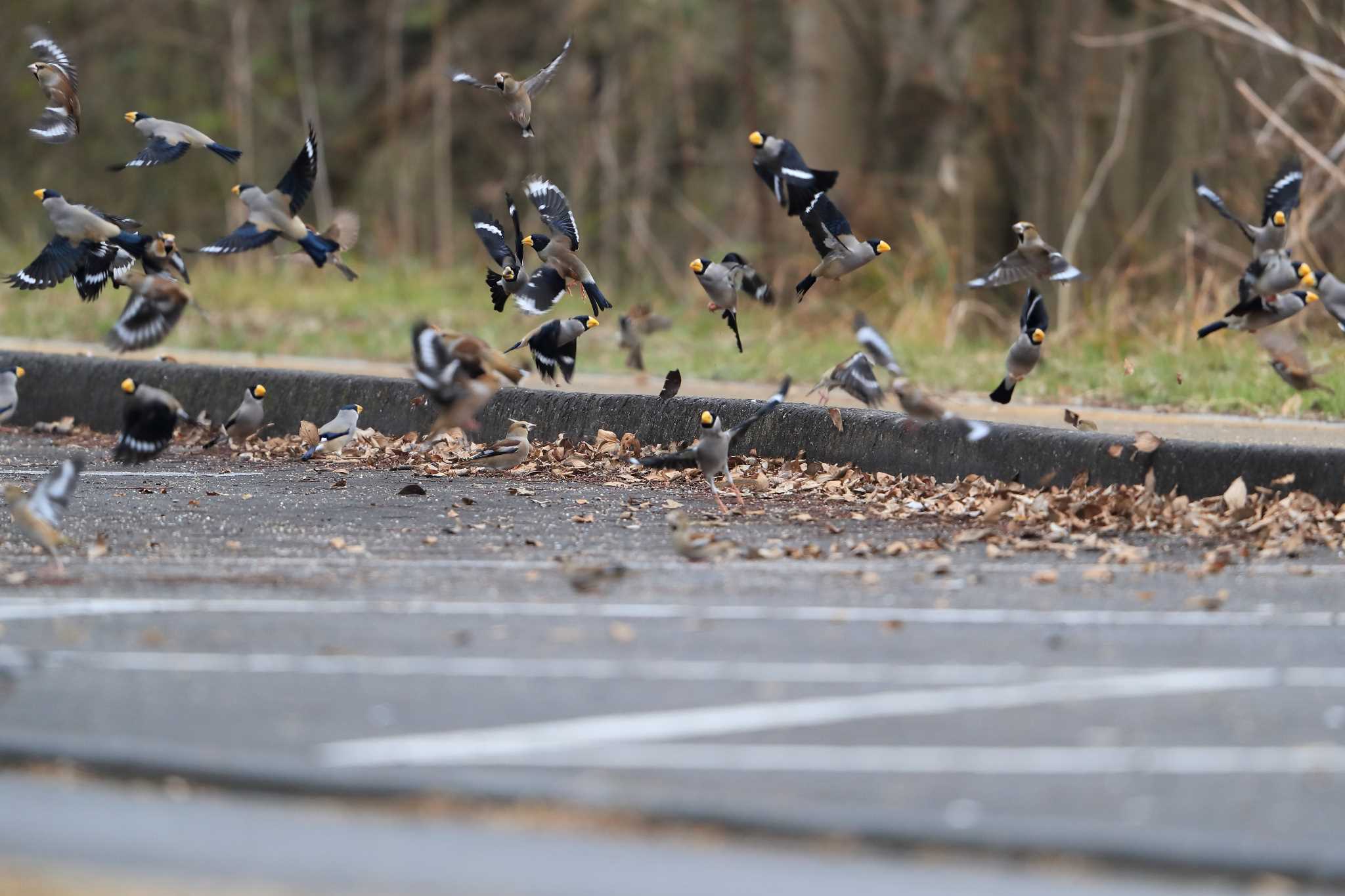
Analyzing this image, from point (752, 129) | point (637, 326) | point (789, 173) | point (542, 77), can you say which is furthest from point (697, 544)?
point (752, 129)

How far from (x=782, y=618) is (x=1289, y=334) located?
14.7 ft

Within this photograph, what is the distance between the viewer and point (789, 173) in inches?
386

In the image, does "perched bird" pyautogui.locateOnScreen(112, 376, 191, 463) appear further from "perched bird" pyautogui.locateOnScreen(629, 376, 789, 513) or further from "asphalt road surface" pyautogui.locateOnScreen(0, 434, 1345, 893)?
"perched bird" pyautogui.locateOnScreen(629, 376, 789, 513)

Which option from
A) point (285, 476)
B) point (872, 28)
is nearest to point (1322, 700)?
point (285, 476)

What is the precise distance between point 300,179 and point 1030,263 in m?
3.47

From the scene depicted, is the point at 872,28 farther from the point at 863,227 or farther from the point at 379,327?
the point at 379,327

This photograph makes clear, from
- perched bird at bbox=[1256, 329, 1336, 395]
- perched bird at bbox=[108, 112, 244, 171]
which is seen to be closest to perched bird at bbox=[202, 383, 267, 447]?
perched bird at bbox=[108, 112, 244, 171]

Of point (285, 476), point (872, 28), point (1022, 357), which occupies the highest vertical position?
point (872, 28)

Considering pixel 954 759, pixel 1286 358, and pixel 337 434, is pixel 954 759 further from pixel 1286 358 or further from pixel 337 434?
pixel 337 434

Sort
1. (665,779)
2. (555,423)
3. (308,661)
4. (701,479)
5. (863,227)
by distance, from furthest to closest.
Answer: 1. (863,227)
2. (555,423)
3. (701,479)
4. (308,661)
5. (665,779)

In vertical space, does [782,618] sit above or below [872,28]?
below

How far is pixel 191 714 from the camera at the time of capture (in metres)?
4.81

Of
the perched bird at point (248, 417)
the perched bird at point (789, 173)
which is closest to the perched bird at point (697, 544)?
the perched bird at point (789, 173)

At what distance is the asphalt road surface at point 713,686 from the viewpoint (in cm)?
411
